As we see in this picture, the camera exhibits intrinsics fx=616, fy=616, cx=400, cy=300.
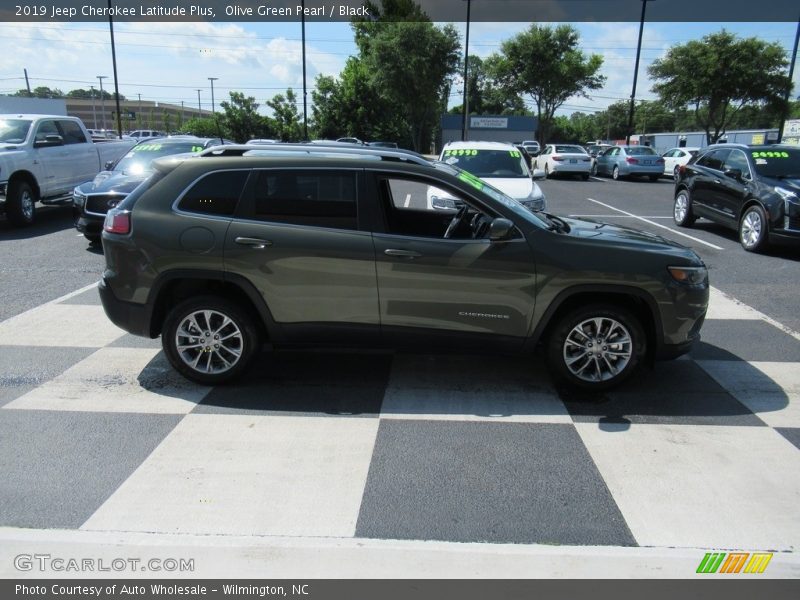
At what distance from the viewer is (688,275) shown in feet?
14.6

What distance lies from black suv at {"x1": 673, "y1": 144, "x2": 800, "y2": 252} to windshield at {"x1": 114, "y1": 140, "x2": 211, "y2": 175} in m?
9.21

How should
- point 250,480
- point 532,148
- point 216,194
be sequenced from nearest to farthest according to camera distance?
1. point 250,480
2. point 216,194
3. point 532,148

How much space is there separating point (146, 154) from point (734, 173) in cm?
1024

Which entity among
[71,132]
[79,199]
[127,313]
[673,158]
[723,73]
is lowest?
[127,313]

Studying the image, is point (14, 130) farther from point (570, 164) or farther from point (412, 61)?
point (412, 61)

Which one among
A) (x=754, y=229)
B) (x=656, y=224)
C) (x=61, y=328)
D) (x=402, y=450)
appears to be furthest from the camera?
(x=656, y=224)

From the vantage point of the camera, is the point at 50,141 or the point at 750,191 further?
the point at 50,141

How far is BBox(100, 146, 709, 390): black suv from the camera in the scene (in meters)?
4.38

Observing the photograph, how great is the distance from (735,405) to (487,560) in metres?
2.69

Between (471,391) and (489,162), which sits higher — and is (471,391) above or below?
below

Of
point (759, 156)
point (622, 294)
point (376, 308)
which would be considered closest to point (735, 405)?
point (622, 294)

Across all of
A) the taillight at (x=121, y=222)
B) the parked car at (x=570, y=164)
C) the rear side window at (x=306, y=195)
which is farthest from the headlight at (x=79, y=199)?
the parked car at (x=570, y=164)

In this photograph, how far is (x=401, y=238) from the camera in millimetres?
4414

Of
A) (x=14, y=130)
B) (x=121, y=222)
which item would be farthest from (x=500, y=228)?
(x=14, y=130)
